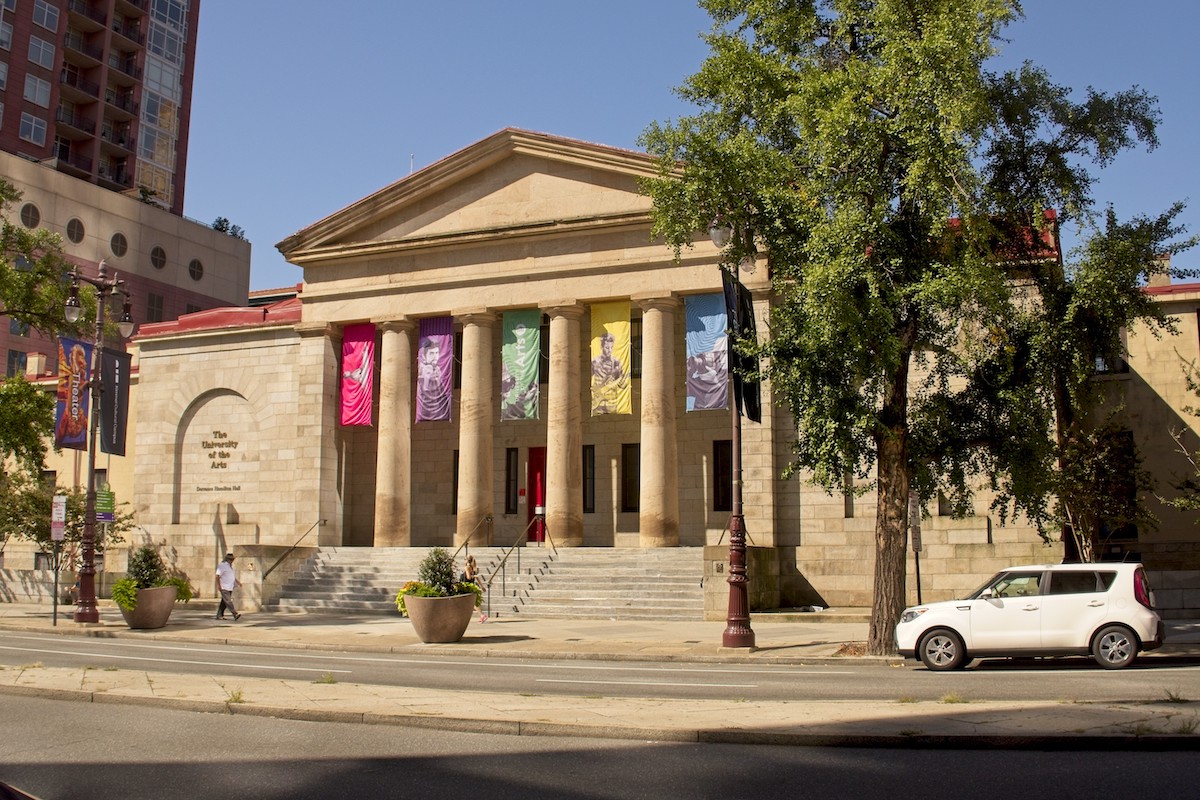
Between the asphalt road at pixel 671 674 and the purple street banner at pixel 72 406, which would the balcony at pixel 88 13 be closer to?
the purple street banner at pixel 72 406

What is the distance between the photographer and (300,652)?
73.0ft

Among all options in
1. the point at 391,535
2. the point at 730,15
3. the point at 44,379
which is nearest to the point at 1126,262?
the point at 730,15

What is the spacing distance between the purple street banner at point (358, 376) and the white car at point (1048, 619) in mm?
24646

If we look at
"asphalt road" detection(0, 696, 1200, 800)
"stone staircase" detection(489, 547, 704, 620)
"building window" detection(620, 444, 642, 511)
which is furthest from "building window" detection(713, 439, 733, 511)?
"asphalt road" detection(0, 696, 1200, 800)

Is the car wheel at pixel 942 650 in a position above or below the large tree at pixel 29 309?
below

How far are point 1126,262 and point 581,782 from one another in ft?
51.7

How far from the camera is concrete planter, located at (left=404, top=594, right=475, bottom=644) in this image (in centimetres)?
2295

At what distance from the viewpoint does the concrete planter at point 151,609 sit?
27297mm

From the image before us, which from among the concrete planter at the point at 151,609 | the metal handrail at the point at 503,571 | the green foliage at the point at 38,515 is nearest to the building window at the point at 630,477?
the metal handrail at the point at 503,571

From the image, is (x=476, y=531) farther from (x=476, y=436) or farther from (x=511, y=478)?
(x=511, y=478)

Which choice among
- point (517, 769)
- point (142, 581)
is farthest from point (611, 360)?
point (517, 769)

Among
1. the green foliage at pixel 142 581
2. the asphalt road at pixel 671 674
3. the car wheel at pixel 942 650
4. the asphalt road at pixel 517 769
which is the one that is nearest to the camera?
the asphalt road at pixel 517 769

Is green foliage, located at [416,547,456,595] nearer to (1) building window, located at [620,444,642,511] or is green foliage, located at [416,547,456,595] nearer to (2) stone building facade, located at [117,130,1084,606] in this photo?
(2) stone building facade, located at [117,130,1084,606]

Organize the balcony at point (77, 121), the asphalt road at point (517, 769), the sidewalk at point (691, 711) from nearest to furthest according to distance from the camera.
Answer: the asphalt road at point (517, 769) < the sidewalk at point (691, 711) < the balcony at point (77, 121)
